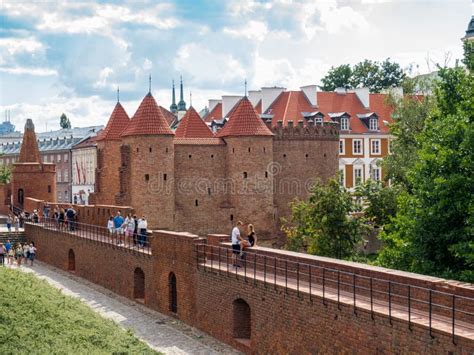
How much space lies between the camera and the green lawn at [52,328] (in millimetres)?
18250

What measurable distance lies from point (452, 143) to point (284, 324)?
826cm

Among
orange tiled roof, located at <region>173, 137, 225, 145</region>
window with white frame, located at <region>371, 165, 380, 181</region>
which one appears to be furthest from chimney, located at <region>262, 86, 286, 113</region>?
orange tiled roof, located at <region>173, 137, 225, 145</region>

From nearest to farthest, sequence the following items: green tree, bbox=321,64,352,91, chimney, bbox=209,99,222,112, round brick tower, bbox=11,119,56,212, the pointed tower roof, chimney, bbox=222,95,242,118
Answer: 1. round brick tower, bbox=11,119,56,212
2. the pointed tower roof
3. chimney, bbox=222,95,242,118
4. chimney, bbox=209,99,222,112
5. green tree, bbox=321,64,352,91

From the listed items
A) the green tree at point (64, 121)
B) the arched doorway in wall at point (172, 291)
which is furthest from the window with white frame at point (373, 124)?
the green tree at point (64, 121)

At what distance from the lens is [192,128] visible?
45000 millimetres

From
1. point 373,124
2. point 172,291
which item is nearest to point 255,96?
point 373,124

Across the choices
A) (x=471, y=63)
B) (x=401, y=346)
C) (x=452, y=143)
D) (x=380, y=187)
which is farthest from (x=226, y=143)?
(x=401, y=346)

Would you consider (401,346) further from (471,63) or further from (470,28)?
(470,28)

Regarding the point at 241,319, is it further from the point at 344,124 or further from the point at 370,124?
the point at 370,124

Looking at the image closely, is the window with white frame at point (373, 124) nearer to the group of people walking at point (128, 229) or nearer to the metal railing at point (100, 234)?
the metal railing at point (100, 234)

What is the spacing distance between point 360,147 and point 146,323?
36.1m

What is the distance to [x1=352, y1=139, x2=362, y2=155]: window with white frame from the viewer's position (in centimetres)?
5903

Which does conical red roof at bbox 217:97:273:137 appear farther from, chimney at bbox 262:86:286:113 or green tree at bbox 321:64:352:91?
green tree at bbox 321:64:352:91

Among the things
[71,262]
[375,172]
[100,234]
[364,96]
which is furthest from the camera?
[364,96]
